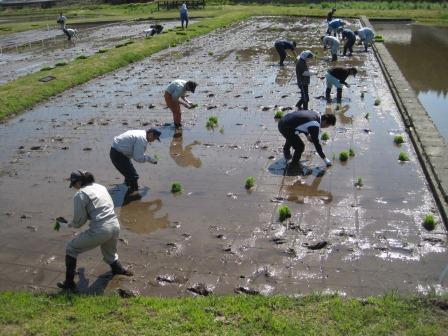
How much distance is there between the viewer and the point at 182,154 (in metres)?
11.0

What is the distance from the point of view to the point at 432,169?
923 cm

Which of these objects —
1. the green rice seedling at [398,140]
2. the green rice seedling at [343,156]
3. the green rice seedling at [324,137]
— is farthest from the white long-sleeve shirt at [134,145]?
the green rice seedling at [398,140]

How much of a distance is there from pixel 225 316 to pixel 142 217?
3.20 meters

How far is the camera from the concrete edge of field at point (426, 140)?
8.42 meters

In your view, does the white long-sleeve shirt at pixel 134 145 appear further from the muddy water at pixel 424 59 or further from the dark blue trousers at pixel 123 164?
the muddy water at pixel 424 59

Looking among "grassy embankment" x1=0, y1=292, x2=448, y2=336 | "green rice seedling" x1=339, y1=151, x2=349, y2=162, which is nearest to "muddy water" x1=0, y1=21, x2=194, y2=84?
"green rice seedling" x1=339, y1=151, x2=349, y2=162

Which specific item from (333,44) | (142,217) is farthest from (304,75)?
(333,44)

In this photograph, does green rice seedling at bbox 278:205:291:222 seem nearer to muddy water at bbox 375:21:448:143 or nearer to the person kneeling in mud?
the person kneeling in mud

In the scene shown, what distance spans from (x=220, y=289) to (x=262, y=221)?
193 cm

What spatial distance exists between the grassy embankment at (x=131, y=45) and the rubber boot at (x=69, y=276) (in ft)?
32.0

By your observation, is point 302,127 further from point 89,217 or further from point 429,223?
point 89,217

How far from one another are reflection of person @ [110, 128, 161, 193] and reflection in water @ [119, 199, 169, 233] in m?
0.65

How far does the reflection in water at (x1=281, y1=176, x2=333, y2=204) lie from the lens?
27.8 feet

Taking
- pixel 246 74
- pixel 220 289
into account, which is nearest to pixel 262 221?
pixel 220 289
